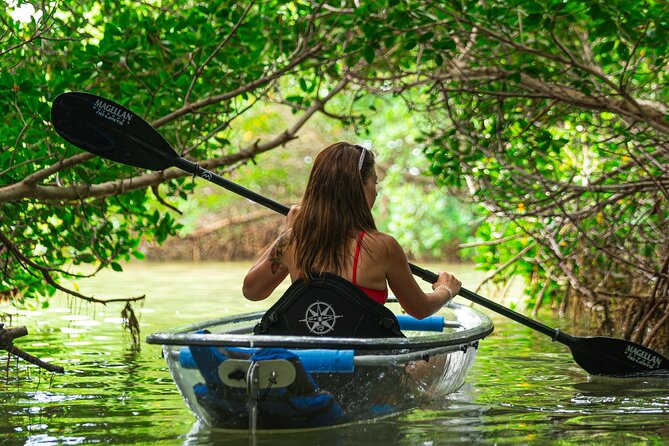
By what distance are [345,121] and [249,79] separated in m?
1.05

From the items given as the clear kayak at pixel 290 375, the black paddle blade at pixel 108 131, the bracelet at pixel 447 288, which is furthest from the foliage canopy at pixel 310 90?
the clear kayak at pixel 290 375

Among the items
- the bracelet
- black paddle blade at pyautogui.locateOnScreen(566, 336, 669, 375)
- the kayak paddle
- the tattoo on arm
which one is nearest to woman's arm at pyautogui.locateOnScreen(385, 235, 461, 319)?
the bracelet

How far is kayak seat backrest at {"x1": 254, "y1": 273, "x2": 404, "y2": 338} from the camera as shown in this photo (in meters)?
4.14

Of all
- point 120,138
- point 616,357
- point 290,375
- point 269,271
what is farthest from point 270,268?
point 616,357

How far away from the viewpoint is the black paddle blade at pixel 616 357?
596cm

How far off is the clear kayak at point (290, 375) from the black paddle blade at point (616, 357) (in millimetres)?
1967

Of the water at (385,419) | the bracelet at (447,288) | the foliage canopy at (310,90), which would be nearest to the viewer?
the water at (385,419)

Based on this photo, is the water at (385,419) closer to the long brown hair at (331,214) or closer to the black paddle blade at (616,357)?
the black paddle blade at (616,357)

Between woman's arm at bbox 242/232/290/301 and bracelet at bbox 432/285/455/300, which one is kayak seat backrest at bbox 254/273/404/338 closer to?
woman's arm at bbox 242/232/290/301

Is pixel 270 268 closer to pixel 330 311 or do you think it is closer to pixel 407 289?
pixel 330 311

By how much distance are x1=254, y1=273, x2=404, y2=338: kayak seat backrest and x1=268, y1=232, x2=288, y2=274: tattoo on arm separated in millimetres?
197

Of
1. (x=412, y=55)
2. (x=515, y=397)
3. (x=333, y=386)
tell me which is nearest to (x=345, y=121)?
(x=412, y=55)

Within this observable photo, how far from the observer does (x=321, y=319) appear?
417cm

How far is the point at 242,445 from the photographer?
153 inches
